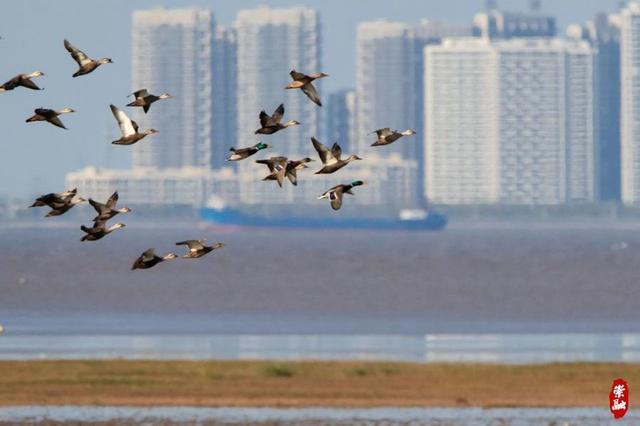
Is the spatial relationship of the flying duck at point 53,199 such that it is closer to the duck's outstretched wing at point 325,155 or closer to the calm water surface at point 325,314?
the duck's outstretched wing at point 325,155

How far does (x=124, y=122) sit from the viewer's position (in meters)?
31.3

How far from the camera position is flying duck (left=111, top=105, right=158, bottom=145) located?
99.0ft

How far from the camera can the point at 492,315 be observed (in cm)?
11006

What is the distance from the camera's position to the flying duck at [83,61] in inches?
1198

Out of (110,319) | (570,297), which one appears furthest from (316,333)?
(570,297)

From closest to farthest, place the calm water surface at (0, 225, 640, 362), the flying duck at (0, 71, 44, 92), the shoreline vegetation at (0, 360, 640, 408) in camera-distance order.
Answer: the flying duck at (0, 71, 44, 92) → the shoreline vegetation at (0, 360, 640, 408) → the calm water surface at (0, 225, 640, 362)

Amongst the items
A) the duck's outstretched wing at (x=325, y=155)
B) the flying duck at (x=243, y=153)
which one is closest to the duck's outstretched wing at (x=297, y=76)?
the duck's outstretched wing at (x=325, y=155)

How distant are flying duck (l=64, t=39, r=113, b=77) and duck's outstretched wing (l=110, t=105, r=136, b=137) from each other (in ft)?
2.39

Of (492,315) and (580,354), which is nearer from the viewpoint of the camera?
(580,354)

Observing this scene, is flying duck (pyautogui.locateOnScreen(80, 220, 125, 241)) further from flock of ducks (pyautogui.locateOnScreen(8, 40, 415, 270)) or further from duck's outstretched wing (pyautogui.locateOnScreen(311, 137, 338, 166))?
duck's outstretched wing (pyautogui.locateOnScreen(311, 137, 338, 166))

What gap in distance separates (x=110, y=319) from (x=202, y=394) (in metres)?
48.4

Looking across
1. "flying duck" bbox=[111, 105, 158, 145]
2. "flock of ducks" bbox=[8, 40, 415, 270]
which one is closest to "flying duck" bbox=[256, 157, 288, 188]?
"flock of ducks" bbox=[8, 40, 415, 270]

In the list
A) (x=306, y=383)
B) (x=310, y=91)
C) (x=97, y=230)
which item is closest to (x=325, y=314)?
(x=306, y=383)

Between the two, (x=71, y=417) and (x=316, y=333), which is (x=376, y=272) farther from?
(x=71, y=417)
